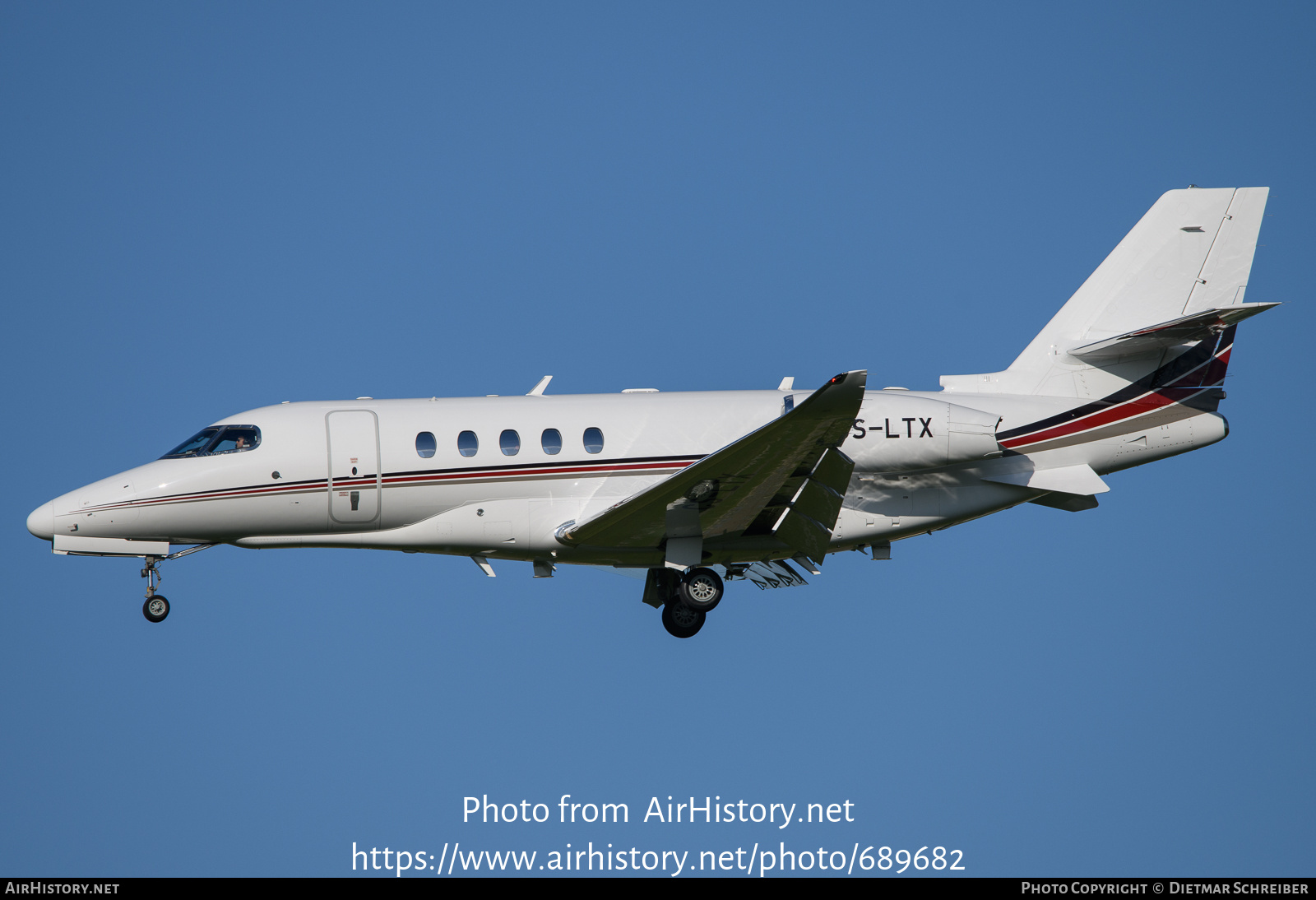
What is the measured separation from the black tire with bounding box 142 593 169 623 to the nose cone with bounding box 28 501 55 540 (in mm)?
1535

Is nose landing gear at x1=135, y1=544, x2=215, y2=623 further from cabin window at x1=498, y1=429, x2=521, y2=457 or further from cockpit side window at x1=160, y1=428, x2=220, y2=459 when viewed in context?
cabin window at x1=498, y1=429, x2=521, y2=457

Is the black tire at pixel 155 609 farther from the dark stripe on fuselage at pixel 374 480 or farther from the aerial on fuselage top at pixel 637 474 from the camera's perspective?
the dark stripe on fuselage at pixel 374 480

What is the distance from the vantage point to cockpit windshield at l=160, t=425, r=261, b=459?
17.1 metres

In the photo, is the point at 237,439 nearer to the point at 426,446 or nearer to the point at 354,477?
the point at 354,477

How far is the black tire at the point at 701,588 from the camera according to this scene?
57.4 ft

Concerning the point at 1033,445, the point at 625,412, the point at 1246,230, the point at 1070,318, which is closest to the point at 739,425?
the point at 625,412

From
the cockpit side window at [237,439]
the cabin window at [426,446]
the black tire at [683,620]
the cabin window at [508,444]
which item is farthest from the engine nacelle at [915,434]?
the cockpit side window at [237,439]

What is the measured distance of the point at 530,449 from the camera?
1700 cm

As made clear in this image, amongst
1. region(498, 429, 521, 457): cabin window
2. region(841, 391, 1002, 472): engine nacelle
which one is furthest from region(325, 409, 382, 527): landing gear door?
region(841, 391, 1002, 472): engine nacelle

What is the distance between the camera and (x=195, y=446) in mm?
17297

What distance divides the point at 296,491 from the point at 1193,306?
44.8ft

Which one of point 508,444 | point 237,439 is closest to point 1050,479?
point 508,444

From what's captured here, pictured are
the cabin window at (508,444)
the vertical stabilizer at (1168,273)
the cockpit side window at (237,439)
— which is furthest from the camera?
the vertical stabilizer at (1168,273)

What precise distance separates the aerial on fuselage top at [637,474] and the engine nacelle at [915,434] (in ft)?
0.08
